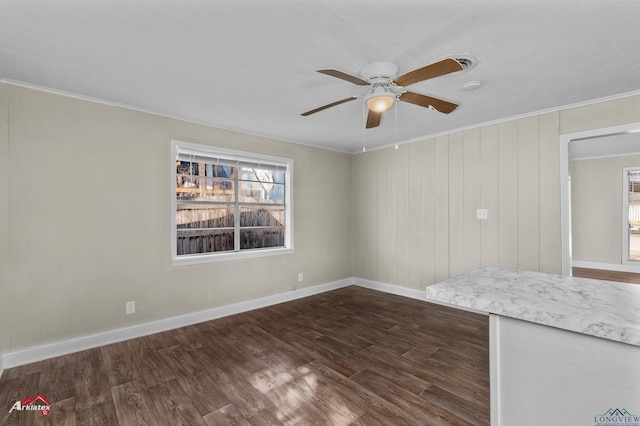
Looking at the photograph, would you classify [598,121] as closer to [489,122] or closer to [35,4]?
[489,122]

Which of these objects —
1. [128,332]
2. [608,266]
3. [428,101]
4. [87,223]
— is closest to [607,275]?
[608,266]

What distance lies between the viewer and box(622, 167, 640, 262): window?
19.3 feet

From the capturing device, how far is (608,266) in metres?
6.07

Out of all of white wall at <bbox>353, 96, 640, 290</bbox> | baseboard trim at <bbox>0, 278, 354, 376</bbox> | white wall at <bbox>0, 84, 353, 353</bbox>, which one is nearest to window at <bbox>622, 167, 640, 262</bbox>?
white wall at <bbox>353, 96, 640, 290</bbox>

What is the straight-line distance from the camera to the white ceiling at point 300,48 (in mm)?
1600

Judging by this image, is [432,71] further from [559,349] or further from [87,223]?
[87,223]

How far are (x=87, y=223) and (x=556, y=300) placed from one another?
142 inches

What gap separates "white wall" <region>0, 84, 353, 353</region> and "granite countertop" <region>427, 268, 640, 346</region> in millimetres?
3098

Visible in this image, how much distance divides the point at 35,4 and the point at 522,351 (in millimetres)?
2801

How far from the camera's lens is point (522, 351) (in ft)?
3.34

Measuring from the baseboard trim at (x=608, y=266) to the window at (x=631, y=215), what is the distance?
0.15 m

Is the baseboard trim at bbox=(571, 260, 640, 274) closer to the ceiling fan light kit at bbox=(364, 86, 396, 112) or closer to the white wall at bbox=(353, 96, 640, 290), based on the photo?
the white wall at bbox=(353, 96, 640, 290)

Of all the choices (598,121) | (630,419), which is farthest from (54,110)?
(598,121)

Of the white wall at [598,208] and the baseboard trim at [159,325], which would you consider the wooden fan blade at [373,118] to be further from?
the white wall at [598,208]
